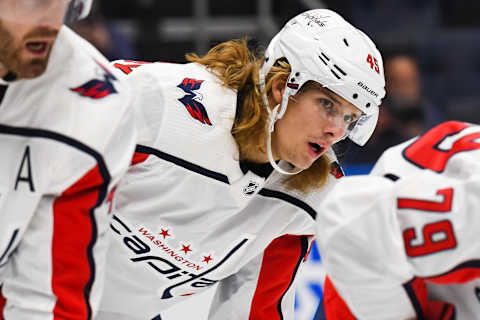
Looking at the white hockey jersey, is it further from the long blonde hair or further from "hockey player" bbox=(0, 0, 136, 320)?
"hockey player" bbox=(0, 0, 136, 320)

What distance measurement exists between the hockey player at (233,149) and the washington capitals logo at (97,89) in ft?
1.40

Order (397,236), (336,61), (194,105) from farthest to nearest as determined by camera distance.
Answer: (194,105) < (336,61) < (397,236)

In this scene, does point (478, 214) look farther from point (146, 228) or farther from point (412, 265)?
point (146, 228)

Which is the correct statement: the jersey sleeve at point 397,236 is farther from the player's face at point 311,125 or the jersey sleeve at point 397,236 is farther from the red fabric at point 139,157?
the red fabric at point 139,157

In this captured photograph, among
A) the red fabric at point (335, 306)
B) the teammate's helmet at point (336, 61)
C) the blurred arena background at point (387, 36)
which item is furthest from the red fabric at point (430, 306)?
the blurred arena background at point (387, 36)

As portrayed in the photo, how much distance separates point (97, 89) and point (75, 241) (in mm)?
319

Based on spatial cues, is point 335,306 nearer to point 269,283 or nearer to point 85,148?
point 85,148

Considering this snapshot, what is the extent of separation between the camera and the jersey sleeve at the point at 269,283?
251 cm

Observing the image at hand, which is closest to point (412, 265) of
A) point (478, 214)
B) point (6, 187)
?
point (478, 214)

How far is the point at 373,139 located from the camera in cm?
424

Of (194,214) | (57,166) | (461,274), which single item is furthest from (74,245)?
(461,274)

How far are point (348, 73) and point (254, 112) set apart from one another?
0.30 m

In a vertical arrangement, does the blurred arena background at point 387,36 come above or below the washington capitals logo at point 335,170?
below

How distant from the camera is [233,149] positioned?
2.24m
